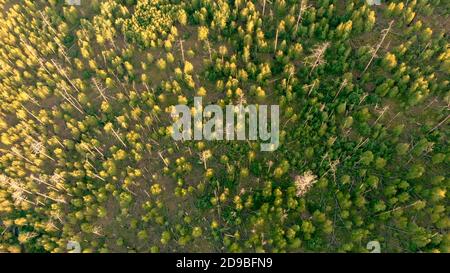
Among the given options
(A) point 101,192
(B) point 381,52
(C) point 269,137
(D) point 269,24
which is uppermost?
(D) point 269,24

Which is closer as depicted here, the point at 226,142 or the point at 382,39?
the point at 382,39

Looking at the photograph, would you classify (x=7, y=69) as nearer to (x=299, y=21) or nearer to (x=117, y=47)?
(x=117, y=47)

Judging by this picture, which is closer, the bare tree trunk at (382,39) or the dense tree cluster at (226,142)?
the dense tree cluster at (226,142)

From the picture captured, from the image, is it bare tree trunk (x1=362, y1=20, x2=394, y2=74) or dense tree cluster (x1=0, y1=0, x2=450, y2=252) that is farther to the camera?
bare tree trunk (x1=362, y1=20, x2=394, y2=74)

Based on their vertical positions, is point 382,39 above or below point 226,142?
above

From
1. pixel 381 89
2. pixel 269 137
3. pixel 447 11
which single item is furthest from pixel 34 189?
pixel 447 11
